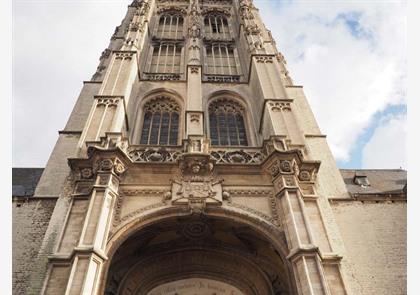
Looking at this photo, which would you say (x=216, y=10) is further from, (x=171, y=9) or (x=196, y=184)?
(x=196, y=184)

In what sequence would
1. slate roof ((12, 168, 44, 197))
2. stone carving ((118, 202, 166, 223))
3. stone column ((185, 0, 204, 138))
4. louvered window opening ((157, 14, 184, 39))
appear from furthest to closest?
louvered window opening ((157, 14, 184, 39)), slate roof ((12, 168, 44, 197)), stone column ((185, 0, 204, 138)), stone carving ((118, 202, 166, 223))

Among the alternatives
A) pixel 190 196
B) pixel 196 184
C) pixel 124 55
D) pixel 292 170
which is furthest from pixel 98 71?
pixel 292 170

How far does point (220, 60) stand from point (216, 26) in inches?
202

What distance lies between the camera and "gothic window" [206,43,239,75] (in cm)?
1973

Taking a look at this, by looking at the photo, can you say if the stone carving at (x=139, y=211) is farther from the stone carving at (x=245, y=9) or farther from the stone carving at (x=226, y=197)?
the stone carving at (x=245, y=9)

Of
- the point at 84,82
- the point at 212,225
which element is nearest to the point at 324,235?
the point at 212,225

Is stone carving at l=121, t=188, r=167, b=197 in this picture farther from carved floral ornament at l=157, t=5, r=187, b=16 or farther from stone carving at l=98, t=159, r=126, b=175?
carved floral ornament at l=157, t=5, r=187, b=16

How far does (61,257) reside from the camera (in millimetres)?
9156

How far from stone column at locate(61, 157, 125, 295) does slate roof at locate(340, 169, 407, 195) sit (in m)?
9.28

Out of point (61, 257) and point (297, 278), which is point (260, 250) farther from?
point (61, 257)

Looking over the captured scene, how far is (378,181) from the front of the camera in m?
17.7

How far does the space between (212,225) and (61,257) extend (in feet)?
14.3

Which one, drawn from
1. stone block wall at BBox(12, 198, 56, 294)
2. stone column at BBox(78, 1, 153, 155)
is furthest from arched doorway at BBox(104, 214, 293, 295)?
stone column at BBox(78, 1, 153, 155)

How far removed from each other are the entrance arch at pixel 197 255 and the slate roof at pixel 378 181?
17.7ft
